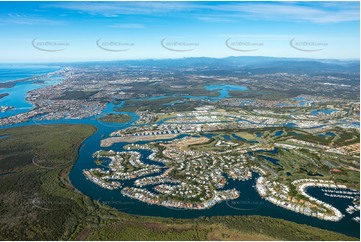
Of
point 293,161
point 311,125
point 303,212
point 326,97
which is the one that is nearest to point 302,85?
point 326,97

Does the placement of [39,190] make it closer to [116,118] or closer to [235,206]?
[235,206]

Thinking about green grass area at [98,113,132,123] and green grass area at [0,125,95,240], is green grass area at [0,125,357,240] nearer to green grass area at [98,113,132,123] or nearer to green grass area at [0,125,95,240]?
green grass area at [0,125,95,240]

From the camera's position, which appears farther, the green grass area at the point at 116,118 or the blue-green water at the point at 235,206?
the green grass area at the point at 116,118

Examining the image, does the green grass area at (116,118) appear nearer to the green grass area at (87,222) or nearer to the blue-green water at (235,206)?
the blue-green water at (235,206)

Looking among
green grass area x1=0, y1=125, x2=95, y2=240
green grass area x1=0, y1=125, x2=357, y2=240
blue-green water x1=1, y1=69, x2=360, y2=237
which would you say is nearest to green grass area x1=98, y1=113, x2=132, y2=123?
green grass area x1=0, y1=125, x2=95, y2=240

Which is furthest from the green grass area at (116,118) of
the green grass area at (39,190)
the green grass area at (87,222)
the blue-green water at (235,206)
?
the green grass area at (87,222)

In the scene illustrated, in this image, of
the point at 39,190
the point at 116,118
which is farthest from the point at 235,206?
the point at 116,118

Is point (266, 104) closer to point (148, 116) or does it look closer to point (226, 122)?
point (226, 122)

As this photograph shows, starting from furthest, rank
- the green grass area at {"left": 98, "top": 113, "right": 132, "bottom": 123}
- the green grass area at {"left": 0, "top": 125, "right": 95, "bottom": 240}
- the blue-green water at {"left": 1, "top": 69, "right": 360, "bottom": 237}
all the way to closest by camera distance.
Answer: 1. the green grass area at {"left": 98, "top": 113, "right": 132, "bottom": 123}
2. the blue-green water at {"left": 1, "top": 69, "right": 360, "bottom": 237}
3. the green grass area at {"left": 0, "top": 125, "right": 95, "bottom": 240}
